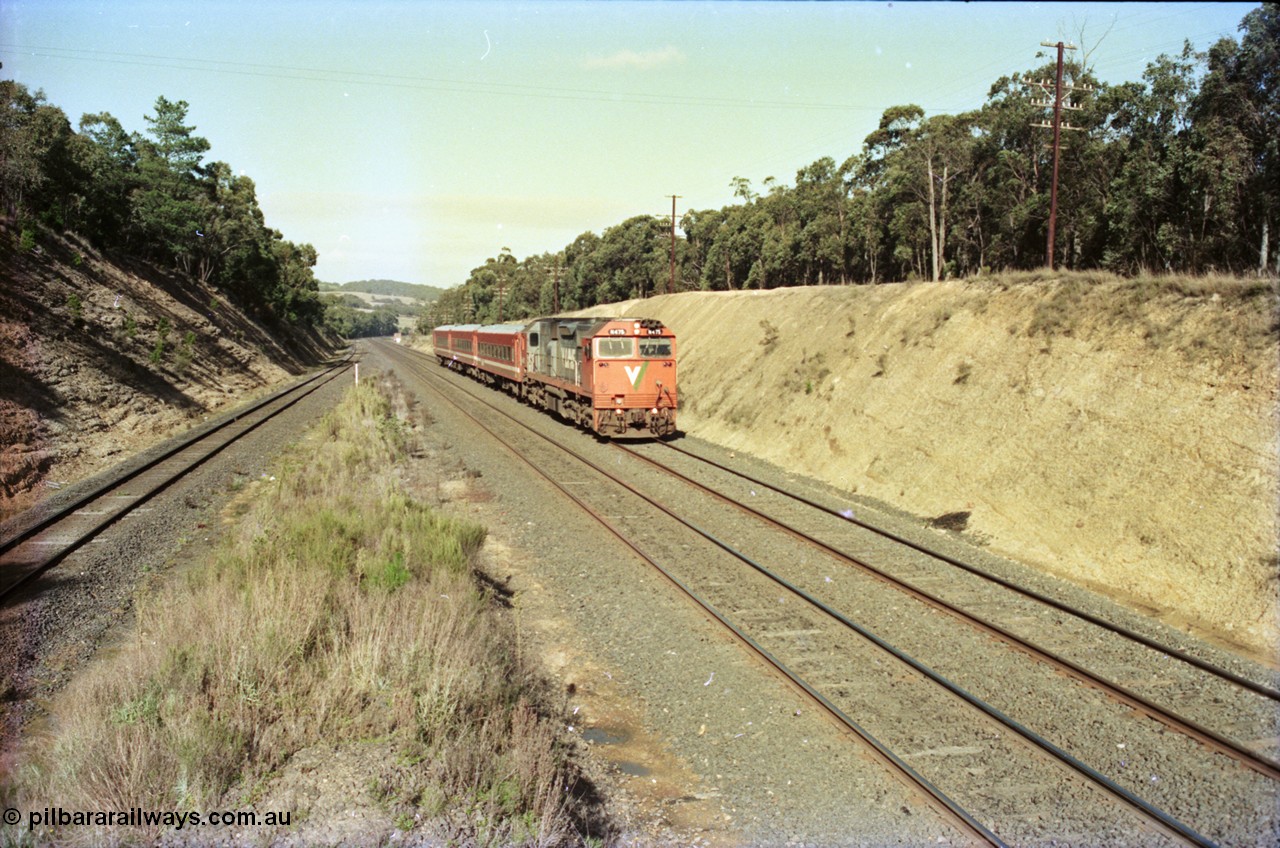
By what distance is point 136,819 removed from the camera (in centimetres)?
424

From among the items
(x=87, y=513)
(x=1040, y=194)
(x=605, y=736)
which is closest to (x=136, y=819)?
(x=605, y=736)

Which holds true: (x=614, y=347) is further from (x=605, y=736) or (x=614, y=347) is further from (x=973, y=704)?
(x=973, y=704)

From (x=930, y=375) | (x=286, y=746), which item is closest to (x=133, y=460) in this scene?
(x=286, y=746)

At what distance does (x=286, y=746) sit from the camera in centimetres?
526

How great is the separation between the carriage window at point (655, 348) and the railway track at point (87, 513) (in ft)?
39.3

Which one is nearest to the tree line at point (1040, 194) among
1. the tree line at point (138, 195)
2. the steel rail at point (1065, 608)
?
the steel rail at point (1065, 608)

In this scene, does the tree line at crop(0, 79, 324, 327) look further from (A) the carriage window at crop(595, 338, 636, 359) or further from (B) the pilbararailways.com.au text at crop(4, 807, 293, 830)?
(B) the pilbararailways.com.au text at crop(4, 807, 293, 830)

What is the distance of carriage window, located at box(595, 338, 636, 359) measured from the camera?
22172mm

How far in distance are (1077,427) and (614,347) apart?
12.1 meters

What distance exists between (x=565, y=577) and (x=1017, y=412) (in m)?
10.3

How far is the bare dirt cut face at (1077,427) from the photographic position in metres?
10.9

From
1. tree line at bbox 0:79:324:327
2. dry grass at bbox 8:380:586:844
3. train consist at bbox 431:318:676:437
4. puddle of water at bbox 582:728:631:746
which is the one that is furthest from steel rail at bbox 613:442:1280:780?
tree line at bbox 0:79:324:327

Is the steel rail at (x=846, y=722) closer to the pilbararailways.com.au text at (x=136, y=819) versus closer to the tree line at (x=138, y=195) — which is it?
the pilbararailways.com.au text at (x=136, y=819)

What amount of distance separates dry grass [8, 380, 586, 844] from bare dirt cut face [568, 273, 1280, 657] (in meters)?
8.86
